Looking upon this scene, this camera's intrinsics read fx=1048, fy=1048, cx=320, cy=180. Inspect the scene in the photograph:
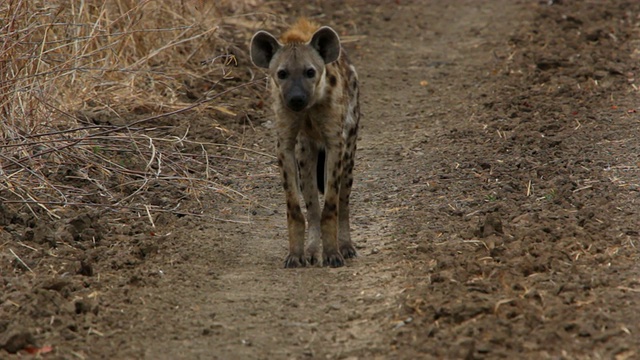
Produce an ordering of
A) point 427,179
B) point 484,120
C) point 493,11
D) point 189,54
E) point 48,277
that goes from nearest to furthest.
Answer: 1. point 48,277
2. point 427,179
3. point 484,120
4. point 189,54
5. point 493,11

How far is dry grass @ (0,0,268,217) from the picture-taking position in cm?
620

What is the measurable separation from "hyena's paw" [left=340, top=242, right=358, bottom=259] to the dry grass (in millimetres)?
974

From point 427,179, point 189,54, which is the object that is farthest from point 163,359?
point 189,54

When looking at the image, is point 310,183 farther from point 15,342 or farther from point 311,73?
point 15,342

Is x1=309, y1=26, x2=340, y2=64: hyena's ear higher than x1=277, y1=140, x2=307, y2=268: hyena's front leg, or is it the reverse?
x1=309, y1=26, x2=340, y2=64: hyena's ear

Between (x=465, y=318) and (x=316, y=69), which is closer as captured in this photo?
(x=465, y=318)

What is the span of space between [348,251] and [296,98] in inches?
37.3

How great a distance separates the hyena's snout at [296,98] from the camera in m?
5.49

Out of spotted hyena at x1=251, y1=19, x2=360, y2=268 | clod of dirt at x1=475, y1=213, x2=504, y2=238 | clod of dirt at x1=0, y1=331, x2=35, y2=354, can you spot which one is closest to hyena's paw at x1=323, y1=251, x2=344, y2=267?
spotted hyena at x1=251, y1=19, x2=360, y2=268

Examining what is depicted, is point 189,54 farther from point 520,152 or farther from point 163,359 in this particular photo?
point 163,359

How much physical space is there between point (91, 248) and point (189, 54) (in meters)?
4.17

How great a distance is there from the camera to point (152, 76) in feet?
28.7

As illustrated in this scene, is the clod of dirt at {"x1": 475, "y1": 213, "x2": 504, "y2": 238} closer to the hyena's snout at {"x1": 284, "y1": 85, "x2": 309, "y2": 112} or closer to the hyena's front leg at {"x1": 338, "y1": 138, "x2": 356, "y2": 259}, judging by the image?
the hyena's front leg at {"x1": 338, "y1": 138, "x2": 356, "y2": 259}

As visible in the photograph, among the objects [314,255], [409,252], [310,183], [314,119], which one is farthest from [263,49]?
[409,252]
